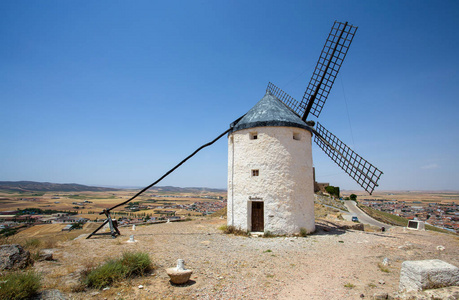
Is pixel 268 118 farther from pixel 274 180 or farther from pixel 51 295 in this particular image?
pixel 51 295

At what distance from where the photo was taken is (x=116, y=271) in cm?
543

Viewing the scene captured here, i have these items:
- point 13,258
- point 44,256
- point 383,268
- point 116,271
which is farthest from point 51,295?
point 383,268

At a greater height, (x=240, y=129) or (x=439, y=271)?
(x=240, y=129)

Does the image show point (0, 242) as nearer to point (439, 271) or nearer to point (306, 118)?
point (439, 271)

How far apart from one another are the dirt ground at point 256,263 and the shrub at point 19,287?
0.67 metres

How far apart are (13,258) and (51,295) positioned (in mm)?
2348

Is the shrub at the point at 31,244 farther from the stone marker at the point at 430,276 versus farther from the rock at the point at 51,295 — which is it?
the stone marker at the point at 430,276

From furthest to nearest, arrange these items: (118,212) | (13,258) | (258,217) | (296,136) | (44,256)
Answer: (118,212) < (296,136) < (258,217) < (44,256) < (13,258)

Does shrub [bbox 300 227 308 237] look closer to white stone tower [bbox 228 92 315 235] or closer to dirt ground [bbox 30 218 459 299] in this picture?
white stone tower [bbox 228 92 315 235]

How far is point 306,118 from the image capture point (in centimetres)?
1447

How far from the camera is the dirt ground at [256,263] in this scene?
16.5 feet

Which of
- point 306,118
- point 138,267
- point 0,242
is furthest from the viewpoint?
point 306,118

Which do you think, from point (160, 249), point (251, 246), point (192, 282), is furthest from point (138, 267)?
point (251, 246)

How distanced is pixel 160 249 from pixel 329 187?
3316cm
